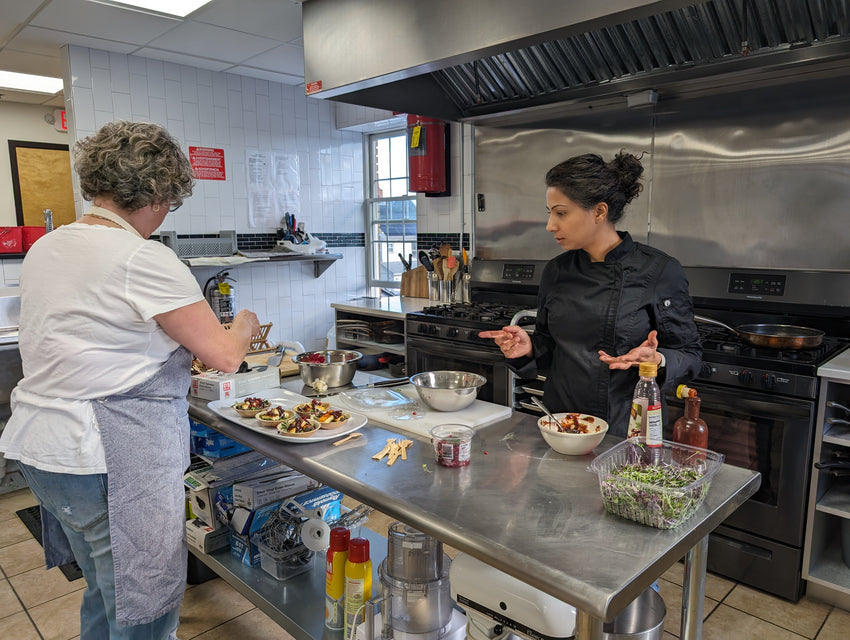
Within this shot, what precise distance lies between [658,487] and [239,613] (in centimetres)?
206

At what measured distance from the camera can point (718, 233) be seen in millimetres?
3260

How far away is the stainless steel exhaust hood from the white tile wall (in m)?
1.78

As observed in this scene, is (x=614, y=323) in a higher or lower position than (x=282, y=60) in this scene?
lower

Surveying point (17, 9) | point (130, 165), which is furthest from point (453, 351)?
point (17, 9)

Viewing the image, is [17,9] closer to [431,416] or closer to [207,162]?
[207,162]

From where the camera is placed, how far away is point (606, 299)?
78.5 inches

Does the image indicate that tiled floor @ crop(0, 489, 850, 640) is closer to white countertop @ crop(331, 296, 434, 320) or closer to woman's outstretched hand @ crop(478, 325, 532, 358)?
woman's outstretched hand @ crop(478, 325, 532, 358)

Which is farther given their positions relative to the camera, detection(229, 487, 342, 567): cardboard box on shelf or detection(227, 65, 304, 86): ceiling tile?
detection(227, 65, 304, 86): ceiling tile

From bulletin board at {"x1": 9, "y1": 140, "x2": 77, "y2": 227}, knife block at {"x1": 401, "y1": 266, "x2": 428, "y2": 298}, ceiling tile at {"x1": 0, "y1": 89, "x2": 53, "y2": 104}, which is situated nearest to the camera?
knife block at {"x1": 401, "y1": 266, "x2": 428, "y2": 298}

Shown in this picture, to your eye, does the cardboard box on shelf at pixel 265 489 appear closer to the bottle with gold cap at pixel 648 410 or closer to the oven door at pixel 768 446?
the bottle with gold cap at pixel 648 410

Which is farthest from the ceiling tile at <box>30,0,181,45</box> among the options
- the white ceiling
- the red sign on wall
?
the red sign on wall

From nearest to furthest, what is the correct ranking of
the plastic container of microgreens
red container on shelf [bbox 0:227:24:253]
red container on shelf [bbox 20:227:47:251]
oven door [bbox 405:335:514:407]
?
1. the plastic container of microgreens
2. oven door [bbox 405:335:514:407]
3. red container on shelf [bbox 0:227:24:253]
4. red container on shelf [bbox 20:227:47:251]

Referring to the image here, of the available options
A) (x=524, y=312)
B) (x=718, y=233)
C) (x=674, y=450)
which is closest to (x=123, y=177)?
(x=674, y=450)

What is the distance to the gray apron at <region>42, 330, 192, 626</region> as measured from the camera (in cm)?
159
